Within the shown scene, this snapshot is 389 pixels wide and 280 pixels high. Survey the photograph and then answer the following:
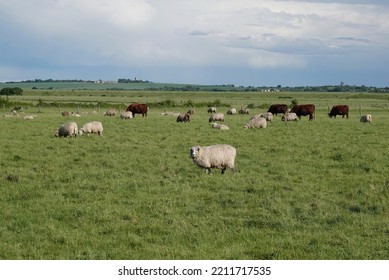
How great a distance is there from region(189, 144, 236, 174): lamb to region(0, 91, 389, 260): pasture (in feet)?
1.13

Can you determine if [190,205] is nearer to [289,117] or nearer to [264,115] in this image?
[264,115]

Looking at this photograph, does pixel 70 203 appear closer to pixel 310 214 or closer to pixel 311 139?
pixel 310 214

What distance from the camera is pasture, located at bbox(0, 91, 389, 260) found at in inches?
331

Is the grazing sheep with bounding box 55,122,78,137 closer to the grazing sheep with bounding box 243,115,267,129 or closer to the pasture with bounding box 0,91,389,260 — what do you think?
the pasture with bounding box 0,91,389,260

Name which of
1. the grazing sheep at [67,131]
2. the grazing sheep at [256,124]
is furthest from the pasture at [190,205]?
the grazing sheep at [256,124]

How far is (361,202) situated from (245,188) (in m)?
2.91

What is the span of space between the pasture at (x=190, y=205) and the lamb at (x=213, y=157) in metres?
0.34

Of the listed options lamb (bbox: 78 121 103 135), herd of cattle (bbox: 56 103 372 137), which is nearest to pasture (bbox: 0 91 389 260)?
lamb (bbox: 78 121 103 135)

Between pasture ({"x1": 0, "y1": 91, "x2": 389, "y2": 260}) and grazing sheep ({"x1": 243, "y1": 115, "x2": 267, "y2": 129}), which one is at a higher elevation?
grazing sheep ({"x1": 243, "y1": 115, "x2": 267, "y2": 129})

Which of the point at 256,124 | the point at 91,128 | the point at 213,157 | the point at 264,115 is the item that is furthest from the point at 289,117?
the point at 213,157

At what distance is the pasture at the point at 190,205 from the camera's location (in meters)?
8.40

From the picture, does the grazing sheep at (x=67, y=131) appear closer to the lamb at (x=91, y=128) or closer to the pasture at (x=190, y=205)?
the lamb at (x=91, y=128)

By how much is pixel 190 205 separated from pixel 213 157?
404cm
